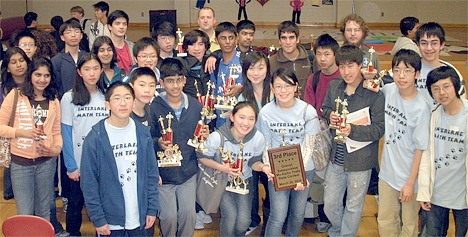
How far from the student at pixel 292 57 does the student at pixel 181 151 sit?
1140 millimetres

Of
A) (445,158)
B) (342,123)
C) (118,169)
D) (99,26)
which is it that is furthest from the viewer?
(99,26)

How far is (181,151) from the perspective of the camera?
423cm

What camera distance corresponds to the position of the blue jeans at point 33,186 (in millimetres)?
4293

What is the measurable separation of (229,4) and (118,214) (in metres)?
16.0

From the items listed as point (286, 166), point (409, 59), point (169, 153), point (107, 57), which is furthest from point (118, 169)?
point (409, 59)

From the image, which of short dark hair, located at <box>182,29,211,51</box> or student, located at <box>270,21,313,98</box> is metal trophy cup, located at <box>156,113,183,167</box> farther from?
student, located at <box>270,21,313,98</box>

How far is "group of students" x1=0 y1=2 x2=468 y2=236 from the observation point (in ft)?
12.3

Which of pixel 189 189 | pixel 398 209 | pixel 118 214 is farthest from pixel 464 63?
pixel 118 214

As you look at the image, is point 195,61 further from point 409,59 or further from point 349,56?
point 409,59

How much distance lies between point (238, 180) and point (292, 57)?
1.41 meters

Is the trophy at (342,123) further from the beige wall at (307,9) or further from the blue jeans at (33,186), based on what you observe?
the beige wall at (307,9)

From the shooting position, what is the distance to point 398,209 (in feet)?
14.2

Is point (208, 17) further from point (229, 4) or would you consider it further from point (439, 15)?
point (439, 15)

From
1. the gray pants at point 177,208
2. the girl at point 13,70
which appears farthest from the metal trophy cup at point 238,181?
the girl at point 13,70
